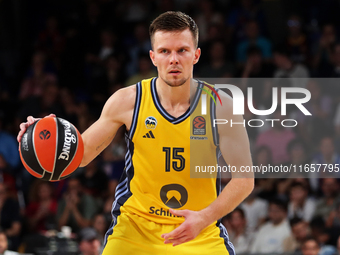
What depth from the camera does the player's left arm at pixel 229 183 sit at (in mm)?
3555

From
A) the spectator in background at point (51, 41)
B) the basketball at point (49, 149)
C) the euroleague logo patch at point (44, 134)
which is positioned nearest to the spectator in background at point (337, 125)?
the basketball at point (49, 149)

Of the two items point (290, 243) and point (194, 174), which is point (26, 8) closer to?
point (290, 243)

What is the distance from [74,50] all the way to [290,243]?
21.5 ft

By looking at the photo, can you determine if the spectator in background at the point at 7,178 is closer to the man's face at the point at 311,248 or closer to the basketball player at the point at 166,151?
the man's face at the point at 311,248

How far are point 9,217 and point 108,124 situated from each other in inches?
196

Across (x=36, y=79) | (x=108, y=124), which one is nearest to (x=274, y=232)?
(x=108, y=124)

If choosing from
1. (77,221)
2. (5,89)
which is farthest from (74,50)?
(77,221)

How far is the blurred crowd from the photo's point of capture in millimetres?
7664

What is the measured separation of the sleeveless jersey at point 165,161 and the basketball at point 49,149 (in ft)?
1.78

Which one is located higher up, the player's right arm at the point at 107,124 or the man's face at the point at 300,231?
the player's right arm at the point at 107,124

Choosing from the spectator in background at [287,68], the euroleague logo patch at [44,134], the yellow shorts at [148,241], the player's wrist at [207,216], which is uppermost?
the spectator in background at [287,68]

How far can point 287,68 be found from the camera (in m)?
9.23

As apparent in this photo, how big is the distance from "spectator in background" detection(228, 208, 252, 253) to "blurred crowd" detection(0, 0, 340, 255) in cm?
2

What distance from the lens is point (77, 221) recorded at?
8578 mm
